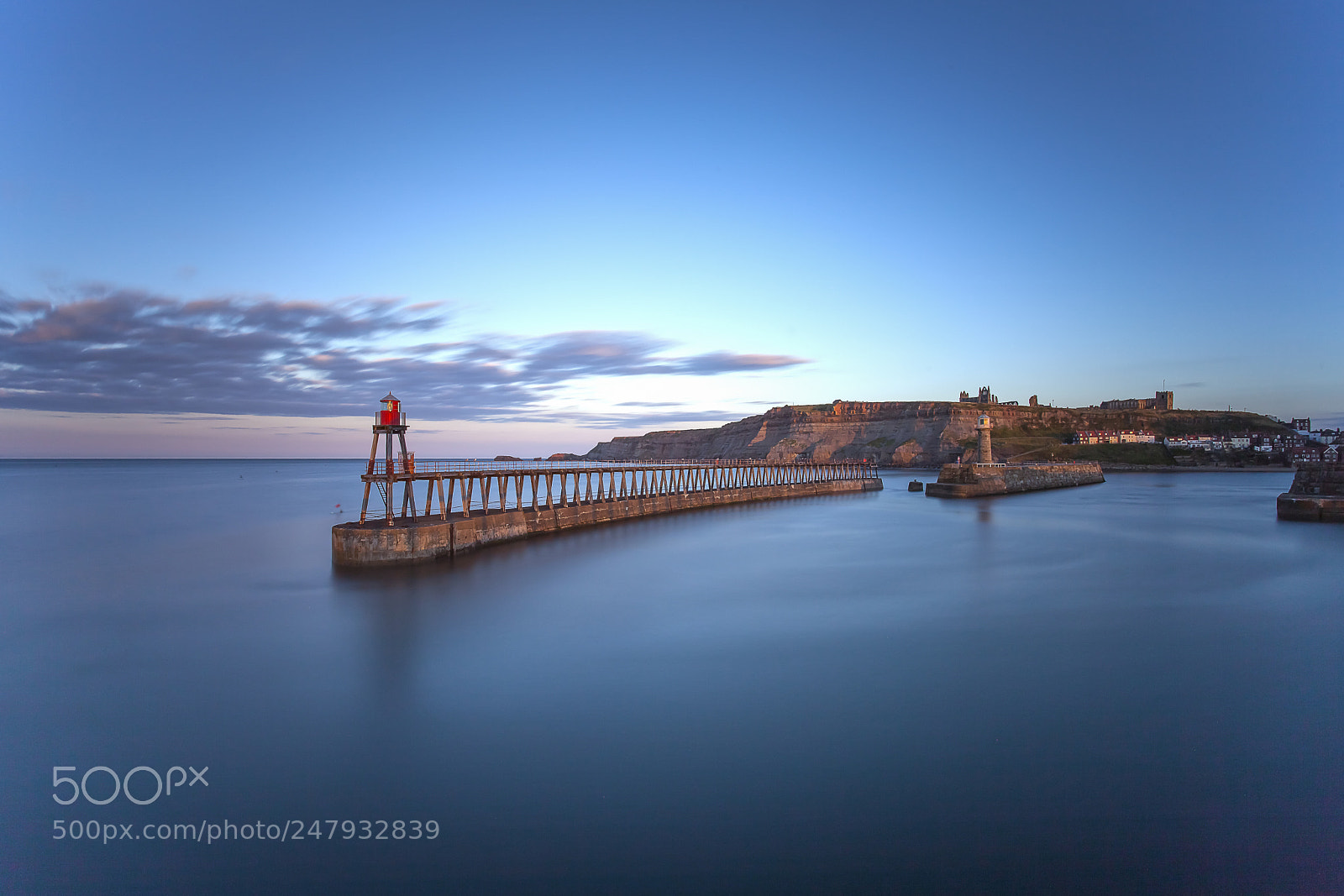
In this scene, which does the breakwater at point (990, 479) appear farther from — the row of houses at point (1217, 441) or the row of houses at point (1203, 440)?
the row of houses at point (1217, 441)

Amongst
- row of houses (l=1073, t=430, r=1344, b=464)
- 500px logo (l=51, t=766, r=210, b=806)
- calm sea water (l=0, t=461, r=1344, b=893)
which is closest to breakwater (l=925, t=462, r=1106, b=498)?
calm sea water (l=0, t=461, r=1344, b=893)

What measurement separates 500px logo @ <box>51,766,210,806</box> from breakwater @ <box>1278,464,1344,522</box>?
3406 cm

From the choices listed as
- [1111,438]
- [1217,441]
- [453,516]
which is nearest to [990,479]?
[453,516]

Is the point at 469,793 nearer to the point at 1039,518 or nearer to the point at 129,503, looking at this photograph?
the point at 1039,518

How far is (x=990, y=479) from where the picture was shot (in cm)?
3950

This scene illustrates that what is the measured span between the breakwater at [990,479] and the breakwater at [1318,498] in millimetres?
13194

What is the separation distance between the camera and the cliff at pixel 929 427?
78938 millimetres

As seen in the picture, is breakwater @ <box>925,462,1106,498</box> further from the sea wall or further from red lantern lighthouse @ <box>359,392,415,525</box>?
red lantern lighthouse @ <box>359,392,415,525</box>

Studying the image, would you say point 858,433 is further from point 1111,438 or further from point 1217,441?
point 1217,441

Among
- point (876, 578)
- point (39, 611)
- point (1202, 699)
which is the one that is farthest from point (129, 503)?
point (1202, 699)

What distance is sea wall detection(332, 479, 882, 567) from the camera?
561 inches

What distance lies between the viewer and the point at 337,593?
12633 mm

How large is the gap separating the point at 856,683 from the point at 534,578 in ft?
25.6

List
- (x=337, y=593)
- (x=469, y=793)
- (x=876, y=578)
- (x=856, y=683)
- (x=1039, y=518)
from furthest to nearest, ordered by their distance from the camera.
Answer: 1. (x=1039, y=518)
2. (x=876, y=578)
3. (x=337, y=593)
4. (x=856, y=683)
5. (x=469, y=793)
